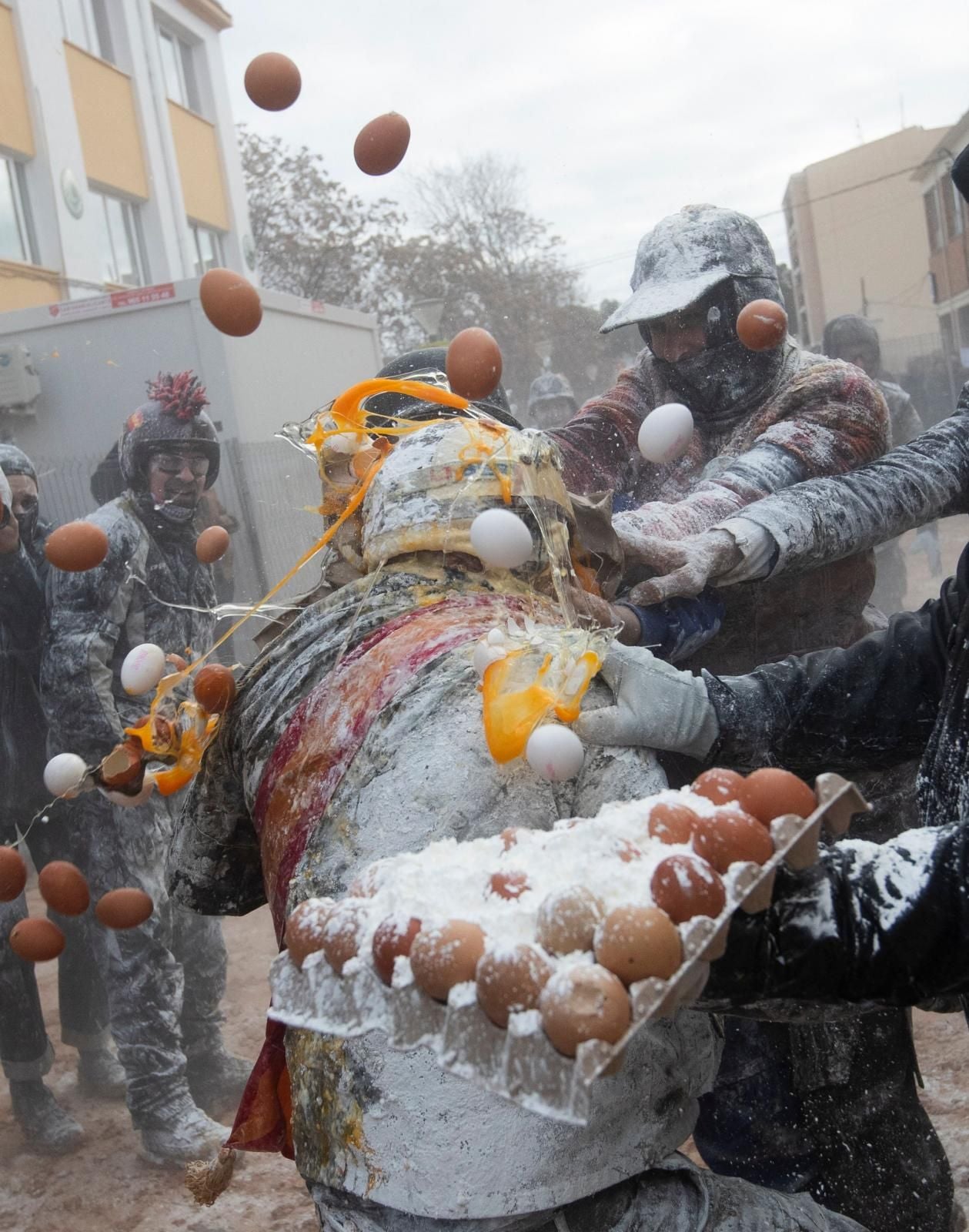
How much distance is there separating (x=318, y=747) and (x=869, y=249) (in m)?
9.42

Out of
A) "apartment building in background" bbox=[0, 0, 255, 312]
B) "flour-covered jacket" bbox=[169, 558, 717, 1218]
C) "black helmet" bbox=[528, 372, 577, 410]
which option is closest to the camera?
"flour-covered jacket" bbox=[169, 558, 717, 1218]

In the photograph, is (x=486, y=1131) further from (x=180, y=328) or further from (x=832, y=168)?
(x=832, y=168)

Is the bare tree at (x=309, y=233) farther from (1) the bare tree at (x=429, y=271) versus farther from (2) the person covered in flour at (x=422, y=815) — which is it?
(2) the person covered in flour at (x=422, y=815)

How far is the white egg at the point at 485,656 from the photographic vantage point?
1469mm

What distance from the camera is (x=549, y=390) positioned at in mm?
7797

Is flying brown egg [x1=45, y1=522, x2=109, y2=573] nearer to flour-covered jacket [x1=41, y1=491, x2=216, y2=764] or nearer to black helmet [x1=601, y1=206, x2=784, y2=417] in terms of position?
flour-covered jacket [x1=41, y1=491, x2=216, y2=764]

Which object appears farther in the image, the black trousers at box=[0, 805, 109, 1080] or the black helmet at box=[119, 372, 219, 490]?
the black helmet at box=[119, 372, 219, 490]

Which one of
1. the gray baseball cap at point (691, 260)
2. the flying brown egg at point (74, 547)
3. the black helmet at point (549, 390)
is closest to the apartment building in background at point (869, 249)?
the black helmet at point (549, 390)

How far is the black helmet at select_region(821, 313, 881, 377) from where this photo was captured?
4.91m

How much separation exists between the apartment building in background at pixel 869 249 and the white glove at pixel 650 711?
743 centimetres

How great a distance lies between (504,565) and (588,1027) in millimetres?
827

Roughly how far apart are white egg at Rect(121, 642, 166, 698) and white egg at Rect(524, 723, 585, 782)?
3.44 ft

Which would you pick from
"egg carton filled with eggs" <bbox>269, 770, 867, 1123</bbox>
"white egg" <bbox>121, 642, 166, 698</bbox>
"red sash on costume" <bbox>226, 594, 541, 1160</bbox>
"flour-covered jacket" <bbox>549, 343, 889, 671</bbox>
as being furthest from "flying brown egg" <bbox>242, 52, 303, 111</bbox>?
"egg carton filled with eggs" <bbox>269, 770, 867, 1123</bbox>

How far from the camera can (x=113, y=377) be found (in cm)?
623
